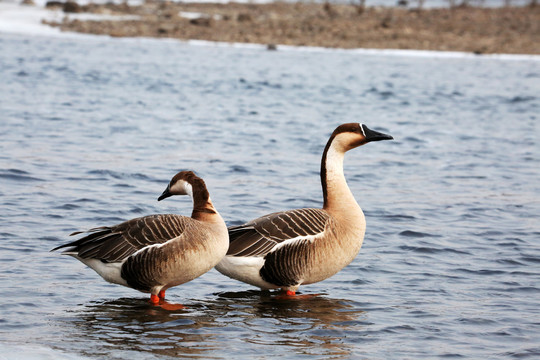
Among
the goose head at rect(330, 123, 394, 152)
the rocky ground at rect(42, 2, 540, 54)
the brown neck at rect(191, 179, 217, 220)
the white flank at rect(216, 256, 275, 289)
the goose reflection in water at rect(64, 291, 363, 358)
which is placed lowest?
the goose reflection in water at rect(64, 291, 363, 358)

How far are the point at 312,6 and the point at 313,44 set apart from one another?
2690cm

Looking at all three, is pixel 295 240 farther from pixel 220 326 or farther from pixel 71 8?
pixel 71 8

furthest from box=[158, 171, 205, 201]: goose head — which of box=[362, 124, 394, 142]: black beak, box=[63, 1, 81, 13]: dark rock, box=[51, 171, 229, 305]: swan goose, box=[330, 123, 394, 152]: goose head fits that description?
box=[63, 1, 81, 13]: dark rock

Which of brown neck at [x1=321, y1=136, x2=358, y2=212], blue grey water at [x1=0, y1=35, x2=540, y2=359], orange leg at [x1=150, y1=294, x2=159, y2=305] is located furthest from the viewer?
brown neck at [x1=321, y1=136, x2=358, y2=212]

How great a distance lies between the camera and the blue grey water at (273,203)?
261 inches

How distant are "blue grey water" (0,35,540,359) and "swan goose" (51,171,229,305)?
34 centimetres

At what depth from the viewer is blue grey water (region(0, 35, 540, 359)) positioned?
261 inches

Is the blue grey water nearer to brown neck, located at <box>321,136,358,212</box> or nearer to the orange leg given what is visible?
the orange leg

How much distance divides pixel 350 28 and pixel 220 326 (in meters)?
47.9

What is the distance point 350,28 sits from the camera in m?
53.0

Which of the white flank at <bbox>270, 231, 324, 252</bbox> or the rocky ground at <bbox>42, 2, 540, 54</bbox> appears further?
the rocky ground at <bbox>42, 2, 540, 54</bbox>

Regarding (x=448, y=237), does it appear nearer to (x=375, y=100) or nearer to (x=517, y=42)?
(x=375, y=100)

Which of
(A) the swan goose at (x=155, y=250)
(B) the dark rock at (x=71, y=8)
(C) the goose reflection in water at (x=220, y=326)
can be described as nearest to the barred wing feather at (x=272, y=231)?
(A) the swan goose at (x=155, y=250)

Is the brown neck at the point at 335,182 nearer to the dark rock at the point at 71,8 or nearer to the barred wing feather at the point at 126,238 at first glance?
the barred wing feather at the point at 126,238
